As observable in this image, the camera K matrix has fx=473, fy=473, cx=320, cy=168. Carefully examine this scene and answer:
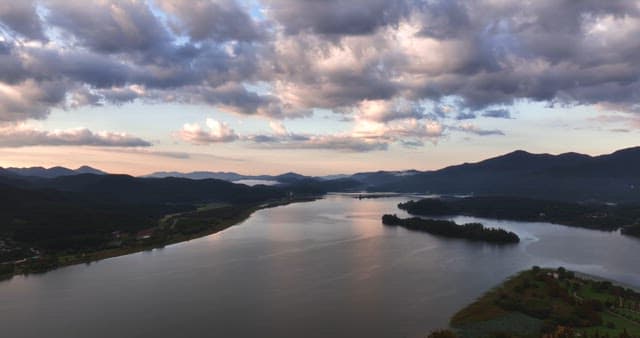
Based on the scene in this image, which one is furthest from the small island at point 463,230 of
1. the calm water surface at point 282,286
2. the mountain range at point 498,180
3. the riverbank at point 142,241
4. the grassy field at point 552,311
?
the mountain range at point 498,180

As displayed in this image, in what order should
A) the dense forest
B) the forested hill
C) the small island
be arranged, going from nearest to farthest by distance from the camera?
1. the small island
2. the dense forest
3. the forested hill

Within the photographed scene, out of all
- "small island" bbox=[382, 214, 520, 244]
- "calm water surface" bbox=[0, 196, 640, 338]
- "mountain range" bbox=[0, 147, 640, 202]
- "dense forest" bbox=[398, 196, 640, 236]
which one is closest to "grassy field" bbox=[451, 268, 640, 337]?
"calm water surface" bbox=[0, 196, 640, 338]

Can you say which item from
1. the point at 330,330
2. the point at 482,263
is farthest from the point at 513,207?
the point at 330,330

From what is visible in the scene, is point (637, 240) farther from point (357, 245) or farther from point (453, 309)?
point (453, 309)

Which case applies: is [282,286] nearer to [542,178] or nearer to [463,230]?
[463,230]

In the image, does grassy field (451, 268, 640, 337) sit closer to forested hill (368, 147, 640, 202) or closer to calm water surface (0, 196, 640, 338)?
calm water surface (0, 196, 640, 338)

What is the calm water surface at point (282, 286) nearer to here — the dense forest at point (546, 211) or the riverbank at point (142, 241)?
the riverbank at point (142, 241)
